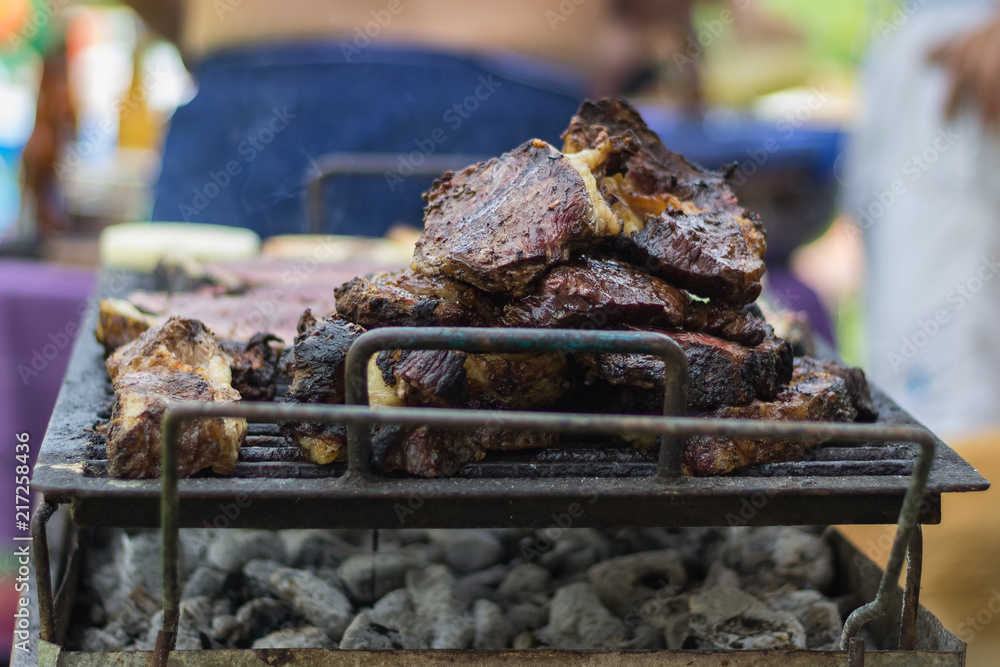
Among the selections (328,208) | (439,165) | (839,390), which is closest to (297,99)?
(328,208)

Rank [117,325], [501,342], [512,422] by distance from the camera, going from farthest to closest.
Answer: [117,325] < [501,342] < [512,422]

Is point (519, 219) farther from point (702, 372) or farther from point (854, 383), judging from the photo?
point (854, 383)

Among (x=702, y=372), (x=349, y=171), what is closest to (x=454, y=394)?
(x=702, y=372)

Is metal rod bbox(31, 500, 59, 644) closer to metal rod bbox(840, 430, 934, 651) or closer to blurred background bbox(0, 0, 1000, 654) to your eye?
metal rod bbox(840, 430, 934, 651)

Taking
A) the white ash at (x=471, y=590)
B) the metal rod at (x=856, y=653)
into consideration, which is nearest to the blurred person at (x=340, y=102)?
the white ash at (x=471, y=590)

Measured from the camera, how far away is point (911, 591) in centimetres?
141

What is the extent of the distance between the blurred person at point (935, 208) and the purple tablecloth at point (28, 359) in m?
3.97

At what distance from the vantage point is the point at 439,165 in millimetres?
3186

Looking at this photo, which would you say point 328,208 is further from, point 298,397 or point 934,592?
point 934,592

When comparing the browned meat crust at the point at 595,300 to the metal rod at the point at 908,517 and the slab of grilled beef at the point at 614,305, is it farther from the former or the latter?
the metal rod at the point at 908,517

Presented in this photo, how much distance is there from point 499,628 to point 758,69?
6.44 m

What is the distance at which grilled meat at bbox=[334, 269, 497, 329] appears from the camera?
4.66 ft

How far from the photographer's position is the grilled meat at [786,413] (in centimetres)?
137

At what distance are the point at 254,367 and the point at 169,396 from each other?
0.87ft
